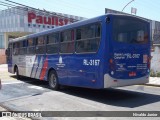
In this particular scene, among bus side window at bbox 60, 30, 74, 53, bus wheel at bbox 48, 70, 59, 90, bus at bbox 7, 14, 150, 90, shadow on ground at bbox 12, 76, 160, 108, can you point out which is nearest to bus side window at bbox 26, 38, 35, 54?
bus wheel at bbox 48, 70, 59, 90

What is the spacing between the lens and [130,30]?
1008cm

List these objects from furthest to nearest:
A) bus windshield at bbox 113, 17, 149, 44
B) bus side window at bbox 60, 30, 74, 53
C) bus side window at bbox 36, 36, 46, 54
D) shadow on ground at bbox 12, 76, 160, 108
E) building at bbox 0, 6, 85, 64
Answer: building at bbox 0, 6, 85, 64
bus side window at bbox 36, 36, 46, 54
bus side window at bbox 60, 30, 74, 53
bus windshield at bbox 113, 17, 149, 44
shadow on ground at bbox 12, 76, 160, 108

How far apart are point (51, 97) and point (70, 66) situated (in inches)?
60.6

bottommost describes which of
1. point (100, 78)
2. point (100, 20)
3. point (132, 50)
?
point (100, 78)

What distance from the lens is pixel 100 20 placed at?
9.59 m

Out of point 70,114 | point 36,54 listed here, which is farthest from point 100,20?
point 36,54

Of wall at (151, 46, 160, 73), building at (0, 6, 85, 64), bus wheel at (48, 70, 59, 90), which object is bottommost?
bus wheel at (48, 70, 59, 90)

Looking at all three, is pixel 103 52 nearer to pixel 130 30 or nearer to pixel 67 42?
pixel 130 30

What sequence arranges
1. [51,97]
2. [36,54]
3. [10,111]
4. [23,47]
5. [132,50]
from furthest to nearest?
[23,47], [36,54], [51,97], [132,50], [10,111]

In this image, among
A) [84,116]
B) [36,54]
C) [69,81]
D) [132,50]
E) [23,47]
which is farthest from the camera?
[23,47]

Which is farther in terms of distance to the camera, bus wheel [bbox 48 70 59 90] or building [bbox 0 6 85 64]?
building [bbox 0 6 85 64]

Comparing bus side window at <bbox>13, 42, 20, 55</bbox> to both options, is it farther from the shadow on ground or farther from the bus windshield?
the bus windshield

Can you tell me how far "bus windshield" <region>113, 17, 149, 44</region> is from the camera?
380 inches

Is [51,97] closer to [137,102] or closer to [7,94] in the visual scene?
[7,94]
